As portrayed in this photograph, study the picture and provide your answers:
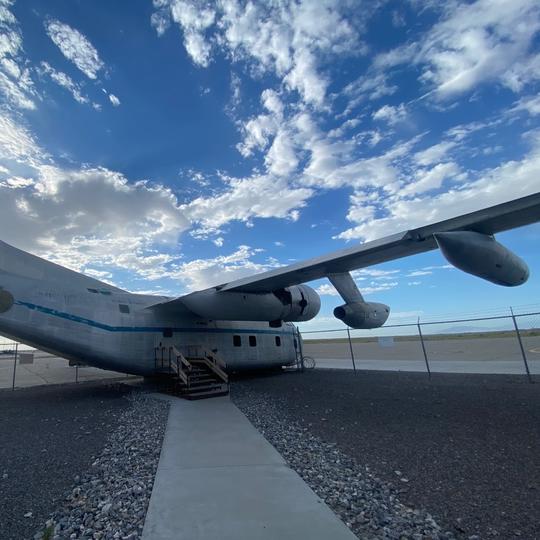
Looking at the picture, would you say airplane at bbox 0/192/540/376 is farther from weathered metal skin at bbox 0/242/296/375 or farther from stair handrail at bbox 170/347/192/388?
stair handrail at bbox 170/347/192/388

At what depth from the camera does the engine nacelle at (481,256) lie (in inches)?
215

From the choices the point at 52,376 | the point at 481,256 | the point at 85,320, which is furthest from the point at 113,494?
the point at 52,376

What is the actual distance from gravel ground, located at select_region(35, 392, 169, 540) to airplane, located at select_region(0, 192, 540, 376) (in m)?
4.70

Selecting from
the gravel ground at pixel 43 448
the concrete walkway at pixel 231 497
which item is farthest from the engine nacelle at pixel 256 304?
the concrete walkway at pixel 231 497

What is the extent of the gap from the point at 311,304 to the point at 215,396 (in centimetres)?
519

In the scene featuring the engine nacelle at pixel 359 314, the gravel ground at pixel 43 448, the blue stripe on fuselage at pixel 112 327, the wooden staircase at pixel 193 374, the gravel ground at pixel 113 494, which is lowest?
the gravel ground at pixel 113 494

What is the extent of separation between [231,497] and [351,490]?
1.27 meters

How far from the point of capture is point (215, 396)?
10.1 metres

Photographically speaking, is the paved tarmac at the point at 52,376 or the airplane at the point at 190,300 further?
the paved tarmac at the point at 52,376

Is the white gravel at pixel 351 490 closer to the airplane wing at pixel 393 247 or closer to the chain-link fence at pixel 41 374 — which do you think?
the airplane wing at pixel 393 247

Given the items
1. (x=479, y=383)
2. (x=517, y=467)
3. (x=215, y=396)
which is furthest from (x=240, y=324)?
(x=517, y=467)

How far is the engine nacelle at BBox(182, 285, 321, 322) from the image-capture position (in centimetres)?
1014

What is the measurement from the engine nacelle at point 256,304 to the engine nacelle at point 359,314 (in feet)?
8.72

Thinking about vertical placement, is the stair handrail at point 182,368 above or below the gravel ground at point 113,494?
above
